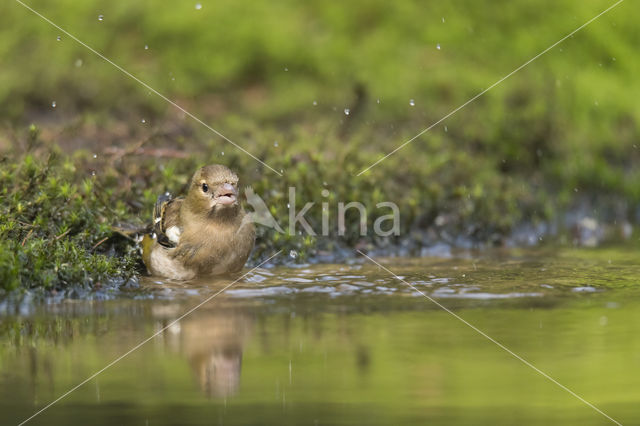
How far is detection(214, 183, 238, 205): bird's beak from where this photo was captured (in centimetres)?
667

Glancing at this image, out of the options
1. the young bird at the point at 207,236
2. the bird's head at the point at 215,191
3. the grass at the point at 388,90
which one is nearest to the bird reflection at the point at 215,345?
the young bird at the point at 207,236

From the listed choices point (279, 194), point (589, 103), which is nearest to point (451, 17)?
point (589, 103)

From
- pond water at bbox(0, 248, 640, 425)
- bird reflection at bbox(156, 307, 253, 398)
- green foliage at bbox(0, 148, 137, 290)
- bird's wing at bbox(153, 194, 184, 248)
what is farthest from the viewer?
bird's wing at bbox(153, 194, 184, 248)

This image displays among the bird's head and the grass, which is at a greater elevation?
the grass

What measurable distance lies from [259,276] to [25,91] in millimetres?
6260

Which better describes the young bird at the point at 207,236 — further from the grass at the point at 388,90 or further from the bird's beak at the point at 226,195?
the grass at the point at 388,90

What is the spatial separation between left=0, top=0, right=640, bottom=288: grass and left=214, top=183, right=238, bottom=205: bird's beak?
2.61 meters

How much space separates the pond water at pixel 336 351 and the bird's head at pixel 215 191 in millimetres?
528

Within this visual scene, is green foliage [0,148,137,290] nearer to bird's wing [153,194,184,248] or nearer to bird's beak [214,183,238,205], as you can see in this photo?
bird's wing [153,194,184,248]

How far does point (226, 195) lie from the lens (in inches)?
264

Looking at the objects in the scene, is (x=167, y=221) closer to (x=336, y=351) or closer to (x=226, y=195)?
(x=226, y=195)

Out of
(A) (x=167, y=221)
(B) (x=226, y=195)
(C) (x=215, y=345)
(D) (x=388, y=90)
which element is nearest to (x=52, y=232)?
(A) (x=167, y=221)

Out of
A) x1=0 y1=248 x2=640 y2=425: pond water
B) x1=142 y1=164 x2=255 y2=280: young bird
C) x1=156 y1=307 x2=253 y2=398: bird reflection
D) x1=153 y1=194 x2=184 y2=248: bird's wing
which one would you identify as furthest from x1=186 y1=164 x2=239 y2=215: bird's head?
x1=156 y1=307 x2=253 y2=398: bird reflection

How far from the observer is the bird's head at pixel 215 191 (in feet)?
22.0
